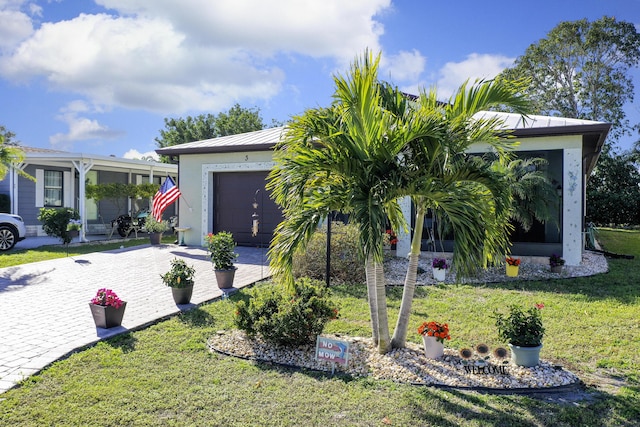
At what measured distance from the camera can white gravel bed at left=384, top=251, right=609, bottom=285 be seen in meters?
8.66

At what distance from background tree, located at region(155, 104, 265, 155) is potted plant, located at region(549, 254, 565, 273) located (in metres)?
26.6

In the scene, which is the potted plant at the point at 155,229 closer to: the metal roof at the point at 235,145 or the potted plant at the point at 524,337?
the metal roof at the point at 235,145

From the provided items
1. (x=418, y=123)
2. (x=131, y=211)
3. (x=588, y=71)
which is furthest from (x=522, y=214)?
(x=588, y=71)

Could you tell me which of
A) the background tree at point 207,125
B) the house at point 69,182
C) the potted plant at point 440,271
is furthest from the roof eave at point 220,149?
the background tree at point 207,125

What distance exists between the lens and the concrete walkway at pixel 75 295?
4.62m

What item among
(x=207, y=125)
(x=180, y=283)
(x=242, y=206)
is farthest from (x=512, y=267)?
(x=207, y=125)

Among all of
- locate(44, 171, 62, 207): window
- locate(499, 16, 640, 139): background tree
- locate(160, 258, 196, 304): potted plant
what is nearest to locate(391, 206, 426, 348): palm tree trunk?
locate(160, 258, 196, 304): potted plant

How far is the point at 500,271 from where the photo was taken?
9.20 m

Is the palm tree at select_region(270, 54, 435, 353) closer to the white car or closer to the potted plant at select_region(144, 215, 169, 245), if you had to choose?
the potted plant at select_region(144, 215, 169, 245)

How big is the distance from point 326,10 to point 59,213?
9.65 meters

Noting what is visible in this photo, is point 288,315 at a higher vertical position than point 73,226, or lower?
lower

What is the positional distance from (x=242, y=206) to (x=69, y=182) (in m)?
8.15

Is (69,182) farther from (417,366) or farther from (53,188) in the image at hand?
(417,366)

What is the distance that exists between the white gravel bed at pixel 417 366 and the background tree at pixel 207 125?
29.4m
